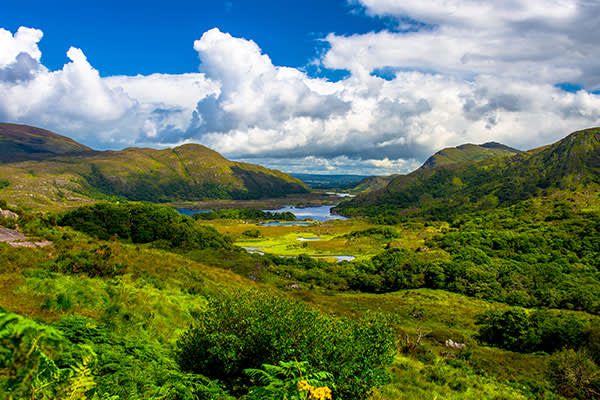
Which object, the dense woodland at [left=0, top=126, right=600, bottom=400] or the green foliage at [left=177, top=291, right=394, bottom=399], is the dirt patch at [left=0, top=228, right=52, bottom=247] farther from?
the green foliage at [left=177, top=291, right=394, bottom=399]

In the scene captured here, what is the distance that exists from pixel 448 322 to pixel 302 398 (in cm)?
5876

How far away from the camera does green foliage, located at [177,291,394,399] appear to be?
8867 millimetres

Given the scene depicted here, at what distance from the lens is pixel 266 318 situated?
34.4 ft

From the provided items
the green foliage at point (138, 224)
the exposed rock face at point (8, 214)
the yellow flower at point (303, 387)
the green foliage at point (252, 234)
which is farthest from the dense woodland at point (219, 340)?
the green foliage at point (252, 234)

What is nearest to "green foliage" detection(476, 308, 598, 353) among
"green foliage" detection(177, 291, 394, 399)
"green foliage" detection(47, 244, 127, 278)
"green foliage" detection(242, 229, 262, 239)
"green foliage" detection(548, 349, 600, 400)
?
"green foliage" detection(548, 349, 600, 400)

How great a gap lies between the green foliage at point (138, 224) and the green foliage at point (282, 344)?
74.4 m

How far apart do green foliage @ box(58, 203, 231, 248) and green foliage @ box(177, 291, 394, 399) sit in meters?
74.4

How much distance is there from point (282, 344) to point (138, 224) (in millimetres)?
86014

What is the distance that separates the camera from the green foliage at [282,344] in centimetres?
887

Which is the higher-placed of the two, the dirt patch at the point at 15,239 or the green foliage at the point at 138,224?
the dirt patch at the point at 15,239

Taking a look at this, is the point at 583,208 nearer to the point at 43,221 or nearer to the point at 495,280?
the point at 495,280

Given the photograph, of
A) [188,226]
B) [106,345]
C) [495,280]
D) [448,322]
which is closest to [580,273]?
[495,280]

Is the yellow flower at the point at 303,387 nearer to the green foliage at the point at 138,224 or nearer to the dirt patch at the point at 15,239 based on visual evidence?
the dirt patch at the point at 15,239

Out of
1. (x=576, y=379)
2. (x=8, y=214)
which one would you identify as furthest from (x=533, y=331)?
(x=8, y=214)
